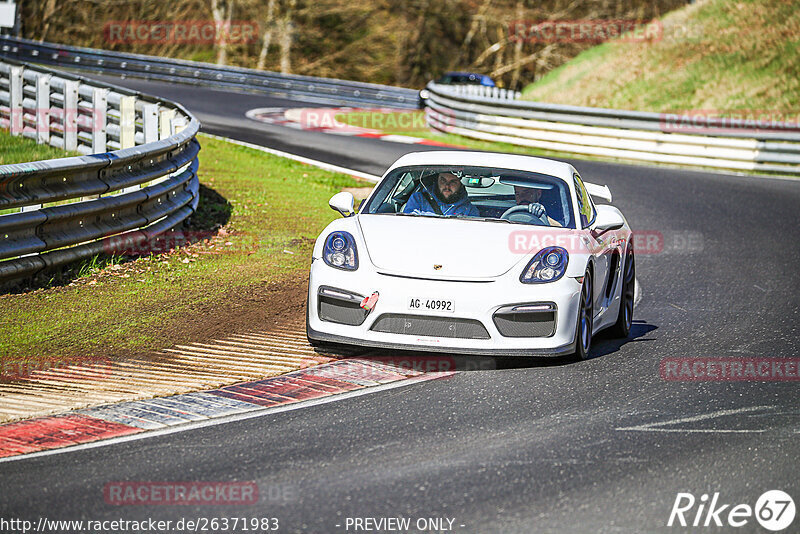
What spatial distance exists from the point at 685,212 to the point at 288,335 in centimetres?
883

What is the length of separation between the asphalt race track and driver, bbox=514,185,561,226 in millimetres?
1024

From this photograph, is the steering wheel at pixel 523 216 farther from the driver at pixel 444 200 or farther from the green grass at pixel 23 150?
the green grass at pixel 23 150

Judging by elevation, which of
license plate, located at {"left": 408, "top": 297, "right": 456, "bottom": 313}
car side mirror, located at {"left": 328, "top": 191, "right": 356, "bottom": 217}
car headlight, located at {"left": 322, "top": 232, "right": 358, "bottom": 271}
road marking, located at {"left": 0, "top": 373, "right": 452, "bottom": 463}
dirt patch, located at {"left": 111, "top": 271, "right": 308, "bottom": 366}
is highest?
car side mirror, located at {"left": 328, "top": 191, "right": 356, "bottom": 217}

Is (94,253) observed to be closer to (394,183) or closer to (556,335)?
(394,183)

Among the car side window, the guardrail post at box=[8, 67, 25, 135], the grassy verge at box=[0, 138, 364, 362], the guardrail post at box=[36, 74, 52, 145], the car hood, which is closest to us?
the car hood

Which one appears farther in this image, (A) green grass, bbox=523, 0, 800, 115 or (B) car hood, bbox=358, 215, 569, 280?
(A) green grass, bbox=523, 0, 800, 115

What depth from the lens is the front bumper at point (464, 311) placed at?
689 cm

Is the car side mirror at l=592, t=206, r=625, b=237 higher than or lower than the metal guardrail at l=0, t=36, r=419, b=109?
higher

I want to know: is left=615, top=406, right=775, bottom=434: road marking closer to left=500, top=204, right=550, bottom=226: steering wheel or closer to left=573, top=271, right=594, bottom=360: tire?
left=573, top=271, right=594, bottom=360: tire

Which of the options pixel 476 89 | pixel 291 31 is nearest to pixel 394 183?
pixel 476 89

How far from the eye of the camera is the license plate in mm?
6883

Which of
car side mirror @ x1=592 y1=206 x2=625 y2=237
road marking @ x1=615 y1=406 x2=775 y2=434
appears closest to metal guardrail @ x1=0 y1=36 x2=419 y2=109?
car side mirror @ x1=592 y1=206 x2=625 y2=237

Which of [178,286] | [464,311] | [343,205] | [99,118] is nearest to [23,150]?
[99,118]

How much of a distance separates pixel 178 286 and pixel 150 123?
5.62m
